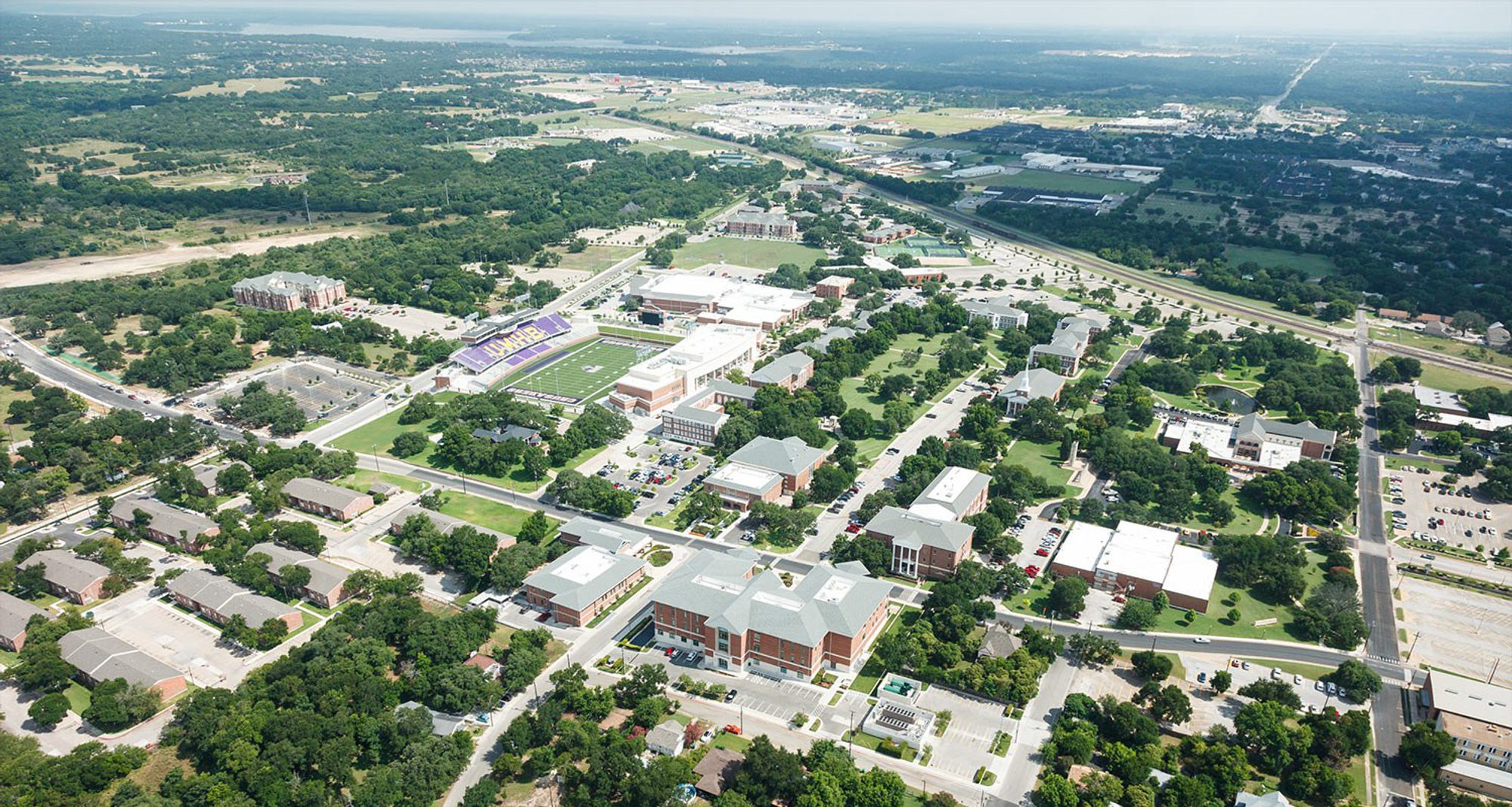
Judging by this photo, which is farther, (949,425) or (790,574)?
(949,425)

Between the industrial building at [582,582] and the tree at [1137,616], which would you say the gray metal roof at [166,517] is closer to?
the industrial building at [582,582]

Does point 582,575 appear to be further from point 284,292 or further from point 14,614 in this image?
point 284,292

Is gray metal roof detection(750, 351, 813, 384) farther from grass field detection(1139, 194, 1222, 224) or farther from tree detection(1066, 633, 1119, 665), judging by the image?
grass field detection(1139, 194, 1222, 224)

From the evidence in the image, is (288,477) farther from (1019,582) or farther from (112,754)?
(1019,582)

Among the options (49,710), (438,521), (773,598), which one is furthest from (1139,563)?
(49,710)

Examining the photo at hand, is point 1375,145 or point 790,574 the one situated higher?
point 1375,145

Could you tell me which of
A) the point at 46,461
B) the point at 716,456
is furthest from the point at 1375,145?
the point at 46,461

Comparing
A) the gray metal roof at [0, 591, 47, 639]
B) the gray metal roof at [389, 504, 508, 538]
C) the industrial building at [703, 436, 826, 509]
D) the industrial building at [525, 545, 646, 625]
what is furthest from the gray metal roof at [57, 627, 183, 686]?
the industrial building at [703, 436, 826, 509]
